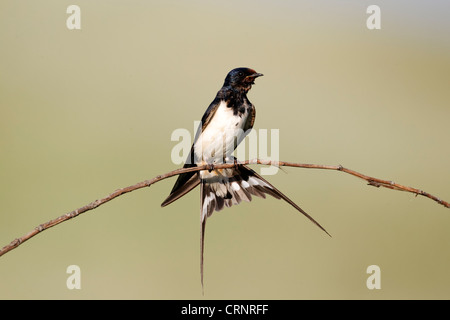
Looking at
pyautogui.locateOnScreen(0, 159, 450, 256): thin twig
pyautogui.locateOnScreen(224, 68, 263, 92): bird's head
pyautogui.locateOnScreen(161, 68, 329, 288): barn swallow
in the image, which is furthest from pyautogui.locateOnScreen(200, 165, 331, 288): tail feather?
pyautogui.locateOnScreen(0, 159, 450, 256): thin twig

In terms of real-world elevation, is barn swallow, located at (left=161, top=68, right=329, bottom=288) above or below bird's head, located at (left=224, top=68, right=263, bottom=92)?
below

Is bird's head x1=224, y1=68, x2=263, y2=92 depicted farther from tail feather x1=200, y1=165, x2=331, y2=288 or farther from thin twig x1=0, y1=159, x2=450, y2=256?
thin twig x1=0, y1=159, x2=450, y2=256

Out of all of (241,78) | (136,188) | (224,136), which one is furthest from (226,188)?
(136,188)

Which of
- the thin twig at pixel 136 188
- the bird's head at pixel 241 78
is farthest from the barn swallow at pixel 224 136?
the thin twig at pixel 136 188

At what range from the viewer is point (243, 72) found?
2.95m

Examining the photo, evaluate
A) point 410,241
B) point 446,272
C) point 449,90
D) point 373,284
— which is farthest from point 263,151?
point 449,90

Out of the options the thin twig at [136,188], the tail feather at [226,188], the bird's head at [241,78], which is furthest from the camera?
the bird's head at [241,78]

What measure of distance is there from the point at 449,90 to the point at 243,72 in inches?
370

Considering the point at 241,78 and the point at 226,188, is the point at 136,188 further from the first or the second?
the point at 241,78

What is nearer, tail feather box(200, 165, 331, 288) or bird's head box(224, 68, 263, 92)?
tail feather box(200, 165, 331, 288)

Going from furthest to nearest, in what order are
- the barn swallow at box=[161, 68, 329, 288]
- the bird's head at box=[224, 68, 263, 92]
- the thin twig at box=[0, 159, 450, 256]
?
the bird's head at box=[224, 68, 263, 92], the barn swallow at box=[161, 68, 329, 288], the thin twig at box=[0, 159, 450, 256]

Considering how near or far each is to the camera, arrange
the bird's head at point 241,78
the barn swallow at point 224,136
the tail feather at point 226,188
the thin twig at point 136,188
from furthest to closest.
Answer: the bird's head at point 241,78 < the barn swallow at point 224,136 < the tail feather at point 226,188 < the thin twig at point 136,188

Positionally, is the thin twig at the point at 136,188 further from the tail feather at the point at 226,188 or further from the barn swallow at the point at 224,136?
the barn swallow at the point at 224,136

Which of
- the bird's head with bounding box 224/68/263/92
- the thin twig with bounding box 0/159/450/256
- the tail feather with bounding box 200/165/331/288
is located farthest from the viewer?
the bird's head with bounding box 224/68/263/92
